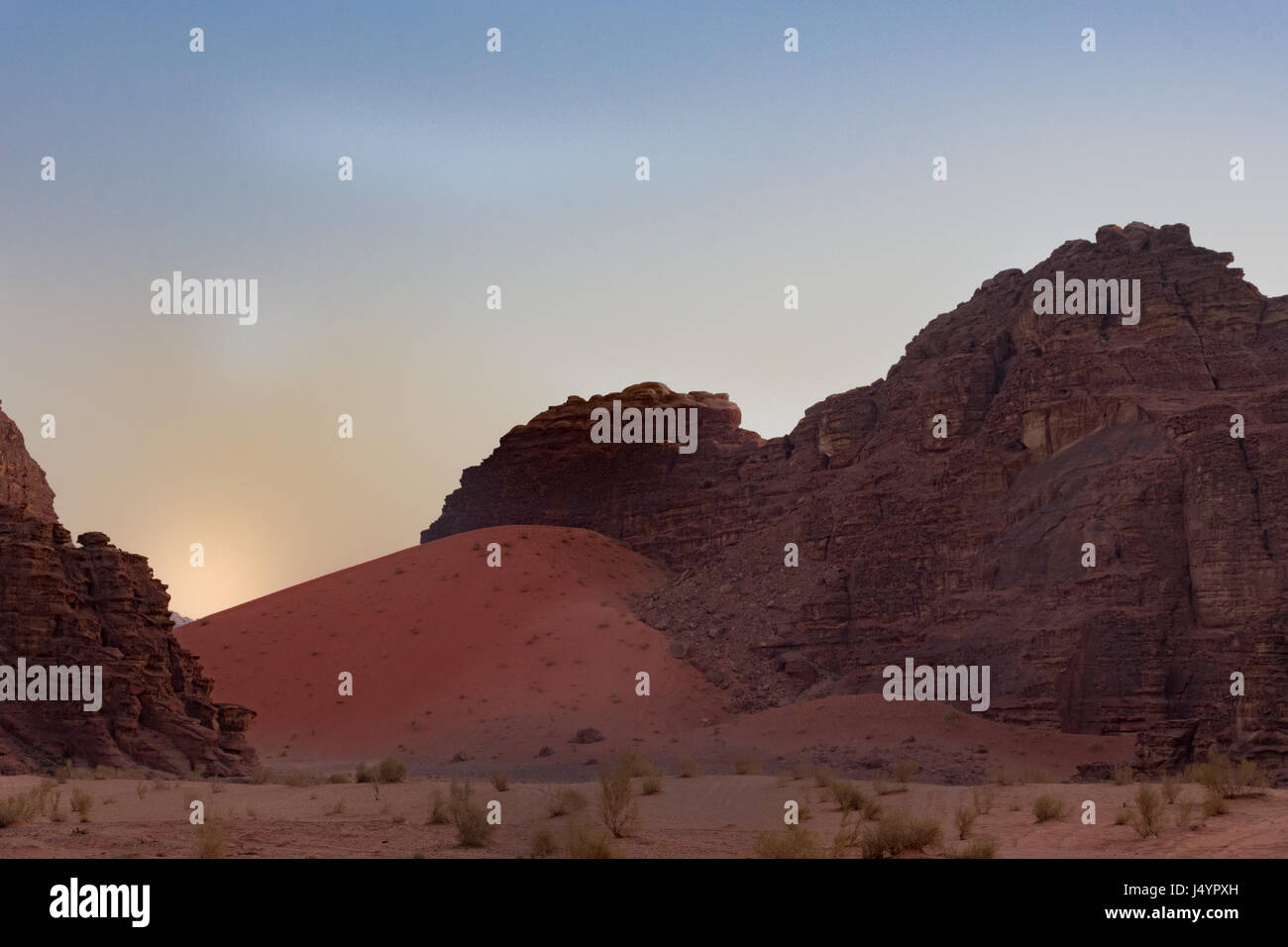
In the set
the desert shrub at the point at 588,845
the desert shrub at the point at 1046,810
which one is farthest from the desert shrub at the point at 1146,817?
the desert shrub at the point at 588,845

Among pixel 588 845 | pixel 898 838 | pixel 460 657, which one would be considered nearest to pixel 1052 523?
pixel 460 657

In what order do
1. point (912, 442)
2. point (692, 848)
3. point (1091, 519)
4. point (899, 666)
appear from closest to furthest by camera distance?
point (692, 848) < point (1091, 519) < point (899, 666) < point (912, 442)

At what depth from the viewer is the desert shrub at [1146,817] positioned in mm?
16625

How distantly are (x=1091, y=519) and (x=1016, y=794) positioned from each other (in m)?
19.4

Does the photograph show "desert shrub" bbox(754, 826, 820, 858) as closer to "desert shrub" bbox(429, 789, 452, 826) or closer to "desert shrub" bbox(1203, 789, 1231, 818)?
"desert shrub" bbox(429, 789, 452, 826)

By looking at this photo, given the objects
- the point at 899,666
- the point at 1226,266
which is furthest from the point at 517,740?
the point at 1226,266

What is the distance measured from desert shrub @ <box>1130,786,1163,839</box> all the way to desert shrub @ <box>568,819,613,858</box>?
7.00m

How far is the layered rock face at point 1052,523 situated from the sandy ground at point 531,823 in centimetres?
1194

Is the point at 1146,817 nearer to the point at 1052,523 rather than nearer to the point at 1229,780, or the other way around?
the point at 1229,780

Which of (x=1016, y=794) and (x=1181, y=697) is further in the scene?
(x=1181, y=697)

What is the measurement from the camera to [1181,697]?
35969 mm

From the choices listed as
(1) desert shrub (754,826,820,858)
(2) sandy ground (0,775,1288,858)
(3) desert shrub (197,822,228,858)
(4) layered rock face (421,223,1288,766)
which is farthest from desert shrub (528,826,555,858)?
(4) layered rock face (421,223,1288,766)

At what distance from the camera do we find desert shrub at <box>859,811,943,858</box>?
50.5ft
